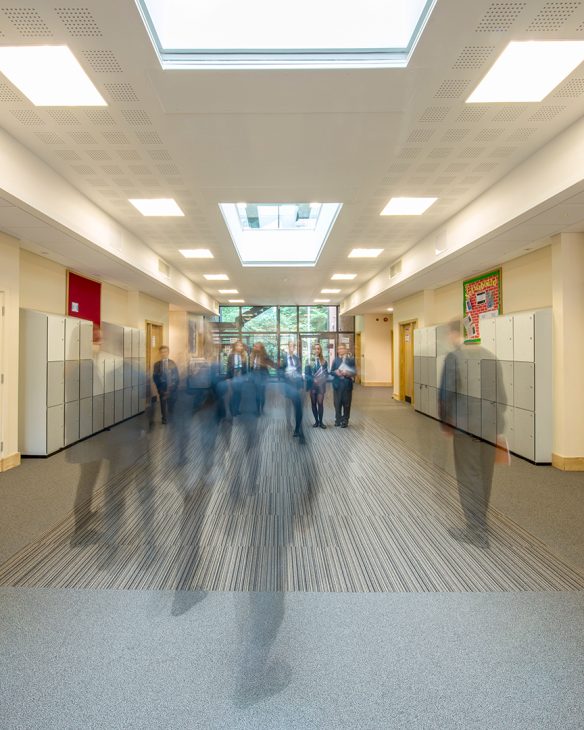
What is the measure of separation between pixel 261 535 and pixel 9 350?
15.7 feet

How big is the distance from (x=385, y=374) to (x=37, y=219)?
1486 cm

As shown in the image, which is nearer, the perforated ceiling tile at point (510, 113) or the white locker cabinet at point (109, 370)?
the white locker cabinet at point (109, 370)

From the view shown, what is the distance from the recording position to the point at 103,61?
3113 millimetres

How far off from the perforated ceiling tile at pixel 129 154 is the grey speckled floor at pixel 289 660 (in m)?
4.48

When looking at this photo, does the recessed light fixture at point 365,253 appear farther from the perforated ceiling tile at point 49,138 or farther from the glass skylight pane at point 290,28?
the perforated ceiling tile at point 49,138

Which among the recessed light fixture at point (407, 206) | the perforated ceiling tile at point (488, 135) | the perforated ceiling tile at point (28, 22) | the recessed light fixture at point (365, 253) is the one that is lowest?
the perforated ceiling tile at point (28, 22)

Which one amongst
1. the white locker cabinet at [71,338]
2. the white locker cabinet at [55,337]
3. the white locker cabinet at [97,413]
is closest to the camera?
the white locker cabinet at [55,337]

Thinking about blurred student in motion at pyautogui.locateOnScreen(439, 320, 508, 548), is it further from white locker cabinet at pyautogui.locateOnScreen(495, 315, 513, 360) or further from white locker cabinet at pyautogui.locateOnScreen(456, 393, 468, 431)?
white locker cabinet at pyautogui.locateOnScreen(456, 393, 468, 431)

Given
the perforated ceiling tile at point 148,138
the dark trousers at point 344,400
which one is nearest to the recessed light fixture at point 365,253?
the dark trousers at point 344,400

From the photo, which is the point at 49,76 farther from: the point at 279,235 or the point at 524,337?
the point at 279,235

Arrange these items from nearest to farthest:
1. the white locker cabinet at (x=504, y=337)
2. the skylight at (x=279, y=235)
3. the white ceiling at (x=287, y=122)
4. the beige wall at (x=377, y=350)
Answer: the white ceiling at (x=287, y=122)
the white locker cabinet at (x=504, y=337)
the skylight at (x=279, y=235)
the beige wall at (x=377, y=350)

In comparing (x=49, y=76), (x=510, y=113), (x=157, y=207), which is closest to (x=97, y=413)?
(x=157, y=207)

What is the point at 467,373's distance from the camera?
305 inches

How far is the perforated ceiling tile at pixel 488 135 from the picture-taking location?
411cm
